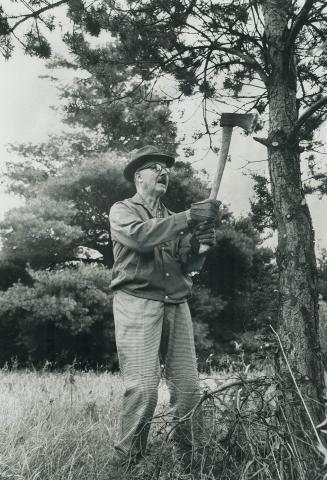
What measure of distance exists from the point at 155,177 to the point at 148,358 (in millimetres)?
1209

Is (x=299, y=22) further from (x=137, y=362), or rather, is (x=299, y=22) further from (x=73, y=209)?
(x=73, y=209)

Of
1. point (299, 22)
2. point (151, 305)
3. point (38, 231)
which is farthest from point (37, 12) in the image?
point (38, 231)

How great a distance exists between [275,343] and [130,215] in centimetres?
124

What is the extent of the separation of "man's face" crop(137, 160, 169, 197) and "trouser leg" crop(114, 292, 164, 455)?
758mm

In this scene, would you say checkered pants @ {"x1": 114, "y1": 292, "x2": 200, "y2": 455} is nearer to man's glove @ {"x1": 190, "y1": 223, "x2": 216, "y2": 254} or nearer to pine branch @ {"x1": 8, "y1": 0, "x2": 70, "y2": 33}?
man's glove @ {"x1": 190, "y1": 223, "x2": 216, "y2": 254}

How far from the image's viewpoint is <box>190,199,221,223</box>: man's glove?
2777 millimetres

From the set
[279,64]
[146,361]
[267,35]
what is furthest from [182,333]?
[267,35]

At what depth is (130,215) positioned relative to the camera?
9.89 ft

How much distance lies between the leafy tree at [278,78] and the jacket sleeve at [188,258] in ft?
1.84

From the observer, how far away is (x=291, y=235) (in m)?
3.22

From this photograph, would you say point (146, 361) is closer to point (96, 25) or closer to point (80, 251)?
point (96, 25)

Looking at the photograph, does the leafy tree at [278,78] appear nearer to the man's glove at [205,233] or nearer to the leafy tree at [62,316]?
the man's glove at [205,233]

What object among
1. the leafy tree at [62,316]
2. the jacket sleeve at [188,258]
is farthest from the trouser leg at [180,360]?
the leafy tree at [62,316]

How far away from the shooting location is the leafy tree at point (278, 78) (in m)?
3.09
